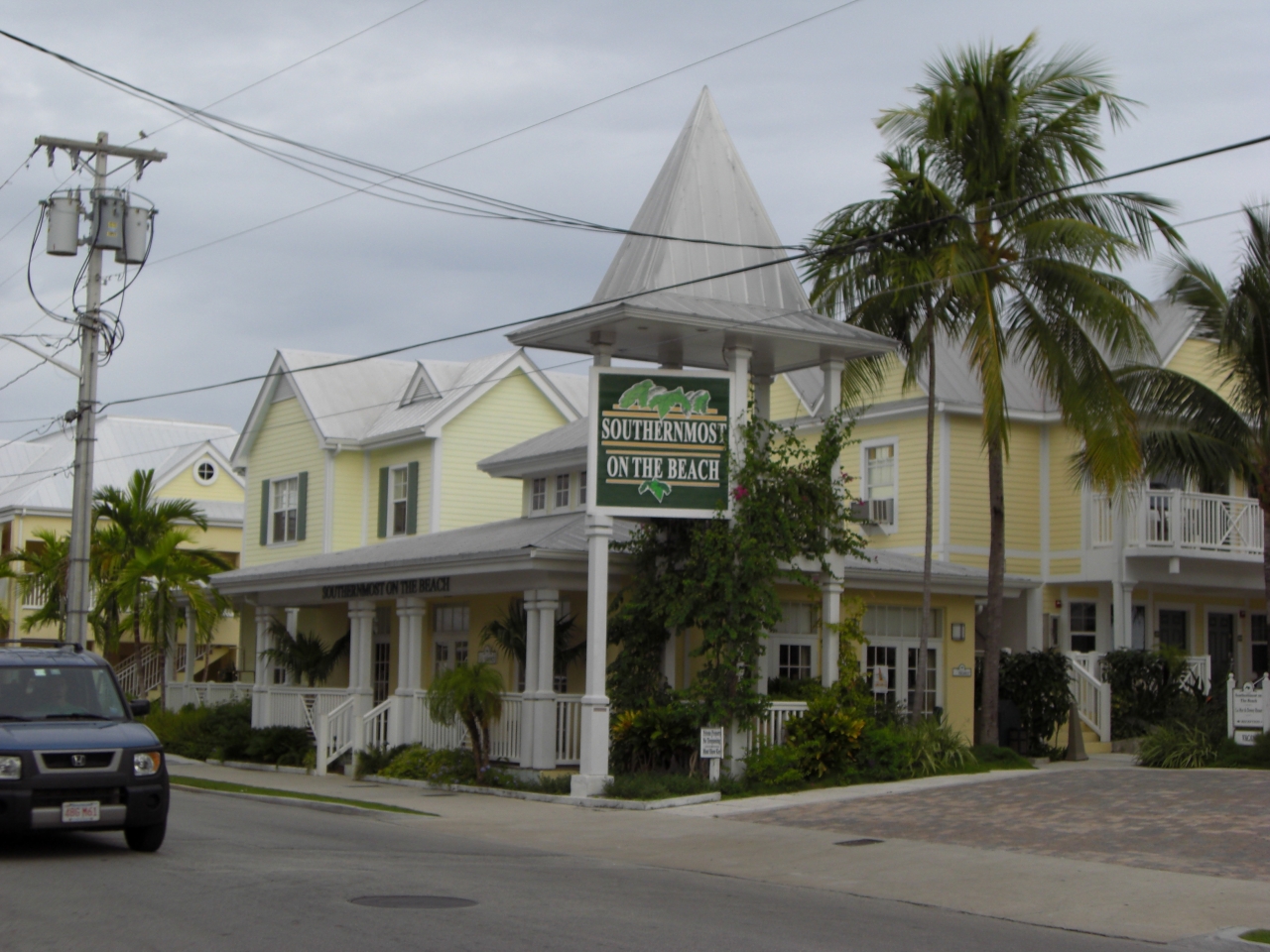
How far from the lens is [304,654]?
88.8 ft

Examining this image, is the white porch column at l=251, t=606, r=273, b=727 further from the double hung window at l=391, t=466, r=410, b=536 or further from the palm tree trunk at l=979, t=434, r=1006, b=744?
the palm tree trunk at l=979, t=434, r=1006, b=744

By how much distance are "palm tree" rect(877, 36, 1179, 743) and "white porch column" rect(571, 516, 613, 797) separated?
241 inches

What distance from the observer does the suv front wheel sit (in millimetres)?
12344

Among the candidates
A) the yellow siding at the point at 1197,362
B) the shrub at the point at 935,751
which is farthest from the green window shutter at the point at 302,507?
the yellow siding at the point at 1197,362

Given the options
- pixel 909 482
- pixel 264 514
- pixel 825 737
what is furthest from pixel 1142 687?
pixel 264 514

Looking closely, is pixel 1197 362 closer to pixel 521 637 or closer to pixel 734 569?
pixel 734 569

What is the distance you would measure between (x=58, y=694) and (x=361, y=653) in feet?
37.8

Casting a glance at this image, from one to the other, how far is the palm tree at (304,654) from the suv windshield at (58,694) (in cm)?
1358

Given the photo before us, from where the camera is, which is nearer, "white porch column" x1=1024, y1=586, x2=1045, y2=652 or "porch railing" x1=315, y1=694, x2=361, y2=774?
"porch railing" x1=315, y1=694, x2=361, y2=774

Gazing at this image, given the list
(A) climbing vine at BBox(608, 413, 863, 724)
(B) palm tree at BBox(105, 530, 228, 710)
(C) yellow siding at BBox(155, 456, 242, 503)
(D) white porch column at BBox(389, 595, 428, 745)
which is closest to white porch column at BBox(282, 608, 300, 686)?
(B) palm tree at BBox(105, 530, 228, 710)

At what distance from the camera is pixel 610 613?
21.1 m

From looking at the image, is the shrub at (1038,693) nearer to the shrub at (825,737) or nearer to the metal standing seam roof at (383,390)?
the shrub at (825,737)

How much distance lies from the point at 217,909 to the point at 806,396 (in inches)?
940

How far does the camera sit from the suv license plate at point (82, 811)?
11.7 m
